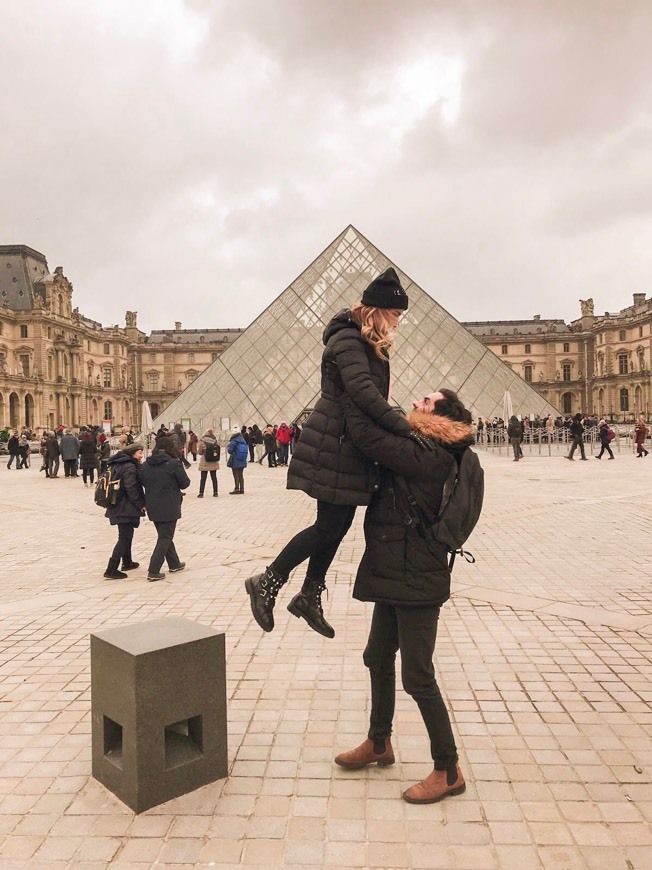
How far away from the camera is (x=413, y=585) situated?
8.24 feet

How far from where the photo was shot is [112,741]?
8.92 ft

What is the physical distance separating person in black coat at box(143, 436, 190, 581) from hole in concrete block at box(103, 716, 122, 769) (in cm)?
371

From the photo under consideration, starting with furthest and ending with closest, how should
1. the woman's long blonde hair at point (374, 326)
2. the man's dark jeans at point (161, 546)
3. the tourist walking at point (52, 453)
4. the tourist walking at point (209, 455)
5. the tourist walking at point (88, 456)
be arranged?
1. the tourist walking at point (52, 453)
2. the tourist walking at point (88, 456)
3. the tourist walking at point (209, 455)
4. the man's dark jeans at point (161, 546)
5. the woman's long blonde hair at point (374, 326)

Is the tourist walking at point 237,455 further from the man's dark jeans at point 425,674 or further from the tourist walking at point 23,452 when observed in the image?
the tourist walking at point 23,452

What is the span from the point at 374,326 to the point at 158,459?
439 centimetres

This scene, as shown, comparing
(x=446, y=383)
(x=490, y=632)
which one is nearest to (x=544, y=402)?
(x=446, y=383)

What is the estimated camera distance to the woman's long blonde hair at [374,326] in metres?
2.62

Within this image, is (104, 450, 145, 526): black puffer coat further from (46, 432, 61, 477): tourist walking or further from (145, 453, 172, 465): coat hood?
(46, 432, 61, 477): tourist walking

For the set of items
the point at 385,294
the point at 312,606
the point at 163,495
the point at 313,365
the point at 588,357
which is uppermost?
the point at 588,357

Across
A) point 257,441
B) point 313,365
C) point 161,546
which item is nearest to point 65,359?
point 313,365

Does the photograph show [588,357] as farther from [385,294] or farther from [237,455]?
[385,294]

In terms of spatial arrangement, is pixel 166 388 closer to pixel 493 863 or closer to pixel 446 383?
pixel 446 383

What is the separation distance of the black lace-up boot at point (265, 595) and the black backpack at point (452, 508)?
0.71 m

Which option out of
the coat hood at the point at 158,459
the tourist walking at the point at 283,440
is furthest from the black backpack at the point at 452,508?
the tourist walking at the point at 283,440
